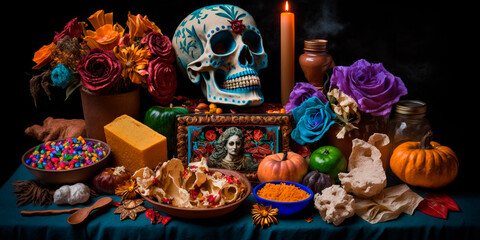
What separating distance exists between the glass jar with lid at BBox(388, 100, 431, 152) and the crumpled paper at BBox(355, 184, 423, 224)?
0.33 metres

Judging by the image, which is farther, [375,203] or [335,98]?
[335,98]

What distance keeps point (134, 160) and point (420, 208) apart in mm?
1169

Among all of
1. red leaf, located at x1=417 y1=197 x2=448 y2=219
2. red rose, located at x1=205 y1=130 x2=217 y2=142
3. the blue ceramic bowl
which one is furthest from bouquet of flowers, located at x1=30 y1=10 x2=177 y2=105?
red leaf, located at x1=417 y1=197 x2=448 y2=219

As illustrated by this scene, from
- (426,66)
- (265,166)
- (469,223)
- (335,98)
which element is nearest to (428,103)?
(426,66)

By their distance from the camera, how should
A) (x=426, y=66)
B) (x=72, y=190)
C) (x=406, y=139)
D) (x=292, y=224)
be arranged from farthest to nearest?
(x=426, y=66)
(x=406, y=139)
(x=72, y=190)
(x=292, y=224)

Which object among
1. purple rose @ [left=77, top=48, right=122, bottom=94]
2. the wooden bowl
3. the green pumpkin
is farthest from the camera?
Answer: the green pumpkin

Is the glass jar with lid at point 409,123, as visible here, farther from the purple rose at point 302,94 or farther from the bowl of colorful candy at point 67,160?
the bowl of colorful candy at point 67,160

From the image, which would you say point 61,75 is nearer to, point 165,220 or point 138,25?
point 138,25

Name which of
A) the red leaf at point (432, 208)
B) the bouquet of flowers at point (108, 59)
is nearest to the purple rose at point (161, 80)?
the bouquet of flowers at point (108, 59)

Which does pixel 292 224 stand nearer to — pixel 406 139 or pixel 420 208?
pixel 420 208

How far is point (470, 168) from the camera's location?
1936mm

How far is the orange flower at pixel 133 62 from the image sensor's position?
194 cm

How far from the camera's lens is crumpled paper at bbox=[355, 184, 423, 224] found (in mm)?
1569

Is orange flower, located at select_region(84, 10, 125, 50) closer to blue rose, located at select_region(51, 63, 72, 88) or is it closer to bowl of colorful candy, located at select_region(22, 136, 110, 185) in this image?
blue rose, located at select_region(51, 63, 72, 88)
